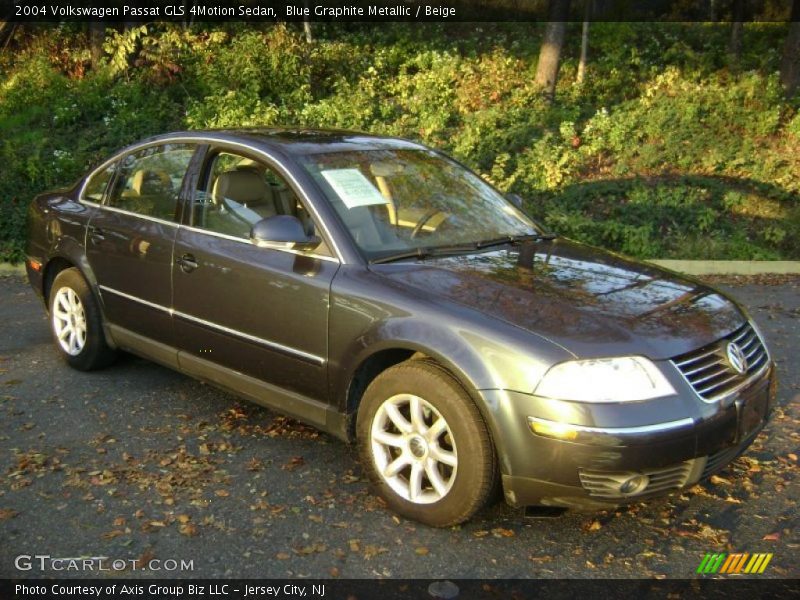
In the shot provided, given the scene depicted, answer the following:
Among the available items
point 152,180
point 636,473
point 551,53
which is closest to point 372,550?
point 636,473

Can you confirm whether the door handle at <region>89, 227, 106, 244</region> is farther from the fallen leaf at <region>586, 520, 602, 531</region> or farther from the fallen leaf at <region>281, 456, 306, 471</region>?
the fallen leaf at <region>586, 520, 602, 531</region>

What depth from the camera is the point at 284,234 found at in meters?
4.14

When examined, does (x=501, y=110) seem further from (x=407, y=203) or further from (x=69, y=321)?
(x=407, y=203)

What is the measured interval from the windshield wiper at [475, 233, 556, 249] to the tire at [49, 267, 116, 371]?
2.68m

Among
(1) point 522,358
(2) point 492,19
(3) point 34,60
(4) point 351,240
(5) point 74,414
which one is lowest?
(5) point 74,414

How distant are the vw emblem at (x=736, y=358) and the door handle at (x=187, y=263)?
2.78 m

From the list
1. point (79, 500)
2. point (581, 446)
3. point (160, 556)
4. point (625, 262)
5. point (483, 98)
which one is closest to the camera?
point (581, 446)

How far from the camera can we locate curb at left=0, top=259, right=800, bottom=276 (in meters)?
9.45

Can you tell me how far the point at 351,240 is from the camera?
13.7ft

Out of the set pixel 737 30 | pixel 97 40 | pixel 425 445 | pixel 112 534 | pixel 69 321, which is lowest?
pixel 112 534

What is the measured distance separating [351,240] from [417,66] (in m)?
11.6

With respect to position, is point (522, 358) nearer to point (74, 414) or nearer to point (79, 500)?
point (79, 500)

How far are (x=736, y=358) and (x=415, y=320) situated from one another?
4.66ft
